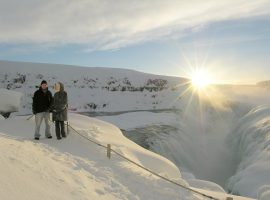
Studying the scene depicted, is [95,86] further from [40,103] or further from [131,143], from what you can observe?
[40,103]

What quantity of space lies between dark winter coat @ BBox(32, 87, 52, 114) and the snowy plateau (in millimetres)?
940

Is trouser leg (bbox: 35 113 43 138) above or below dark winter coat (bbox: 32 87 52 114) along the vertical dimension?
below

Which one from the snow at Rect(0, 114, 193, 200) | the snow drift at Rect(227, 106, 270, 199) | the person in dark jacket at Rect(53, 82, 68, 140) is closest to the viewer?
the snow at Rect(0, 114, 193, 200)

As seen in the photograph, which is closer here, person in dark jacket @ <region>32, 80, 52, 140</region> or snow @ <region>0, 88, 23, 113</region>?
person in dark jacket @ <region>32, 80, 52, 140</region>

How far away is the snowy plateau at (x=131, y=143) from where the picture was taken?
710 centimetres

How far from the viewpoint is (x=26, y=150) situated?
26.5ft

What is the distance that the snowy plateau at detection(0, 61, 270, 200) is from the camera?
710 centimetres

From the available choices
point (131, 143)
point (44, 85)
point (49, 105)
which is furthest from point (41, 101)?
point (131, 143)

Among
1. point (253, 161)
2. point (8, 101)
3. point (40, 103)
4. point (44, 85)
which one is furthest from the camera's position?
point (8, 101)

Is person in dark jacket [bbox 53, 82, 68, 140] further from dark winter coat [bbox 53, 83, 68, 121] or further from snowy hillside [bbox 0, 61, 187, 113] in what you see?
snowy hillside [bbox 0, 61, 187, 113]

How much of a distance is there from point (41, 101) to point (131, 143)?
3.80 metres

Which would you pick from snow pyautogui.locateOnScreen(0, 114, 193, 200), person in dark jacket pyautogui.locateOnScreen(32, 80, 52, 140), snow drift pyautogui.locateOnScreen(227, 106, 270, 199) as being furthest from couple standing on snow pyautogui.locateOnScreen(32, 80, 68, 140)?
snow drift pyautogui.locateOnScreen(227, 106, 270, 199)

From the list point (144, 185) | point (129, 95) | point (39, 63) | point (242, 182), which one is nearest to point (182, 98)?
point (129, 95)

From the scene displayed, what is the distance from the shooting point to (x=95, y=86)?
4781cm
